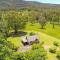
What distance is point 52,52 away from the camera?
65.5 meters

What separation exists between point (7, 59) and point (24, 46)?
29.4 meters

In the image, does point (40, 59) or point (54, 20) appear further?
point (54, 20)

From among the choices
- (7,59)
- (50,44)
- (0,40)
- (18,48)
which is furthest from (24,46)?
(7,59)

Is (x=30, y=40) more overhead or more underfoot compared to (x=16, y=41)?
more overhead

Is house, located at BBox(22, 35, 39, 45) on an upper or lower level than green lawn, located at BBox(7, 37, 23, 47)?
upper

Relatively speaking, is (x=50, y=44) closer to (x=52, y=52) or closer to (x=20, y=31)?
(x=52, y=52)

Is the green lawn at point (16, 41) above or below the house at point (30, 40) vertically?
below

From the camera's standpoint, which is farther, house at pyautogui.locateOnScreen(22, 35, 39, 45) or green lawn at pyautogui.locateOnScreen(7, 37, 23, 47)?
green lawn at pyautogui.locateOnScreen(7, 37, 23, 47)

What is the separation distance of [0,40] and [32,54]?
14192 millimetres

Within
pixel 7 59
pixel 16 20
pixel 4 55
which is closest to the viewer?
pixel 7 59

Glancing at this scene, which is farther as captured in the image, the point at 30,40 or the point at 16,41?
the point at 16,41

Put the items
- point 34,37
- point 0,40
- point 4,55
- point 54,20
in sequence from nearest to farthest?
point 4,55 < point 0,40 < point 34,37 < point 54,20

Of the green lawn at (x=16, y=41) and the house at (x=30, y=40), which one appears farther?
the green lawn at (x=16, y=41)

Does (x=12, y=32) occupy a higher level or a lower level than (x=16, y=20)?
lower
